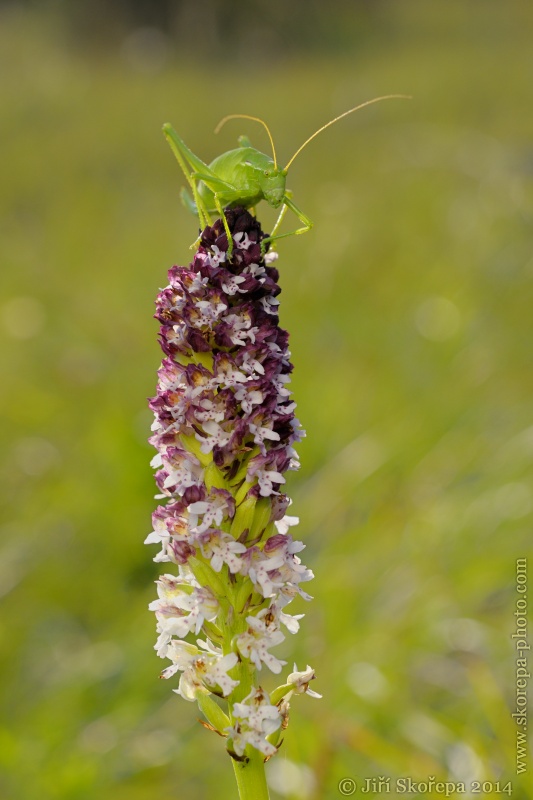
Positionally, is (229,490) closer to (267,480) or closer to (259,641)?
(267,480)

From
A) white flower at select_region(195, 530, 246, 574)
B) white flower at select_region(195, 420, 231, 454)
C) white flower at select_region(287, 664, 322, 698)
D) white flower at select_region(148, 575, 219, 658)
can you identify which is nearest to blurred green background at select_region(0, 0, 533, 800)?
white flower at select_region(287, 664, 322, 698)

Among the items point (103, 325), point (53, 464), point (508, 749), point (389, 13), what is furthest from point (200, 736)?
point (389, 13)

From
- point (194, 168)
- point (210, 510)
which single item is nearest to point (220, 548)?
point (210, 510)

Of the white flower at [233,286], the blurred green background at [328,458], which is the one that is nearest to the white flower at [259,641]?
the white flower at [233,286]

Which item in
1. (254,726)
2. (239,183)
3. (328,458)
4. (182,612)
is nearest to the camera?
(254,726)

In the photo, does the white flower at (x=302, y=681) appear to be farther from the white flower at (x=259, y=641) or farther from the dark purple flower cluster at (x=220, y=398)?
the dark purple flower cluster at (x=220, y=398)

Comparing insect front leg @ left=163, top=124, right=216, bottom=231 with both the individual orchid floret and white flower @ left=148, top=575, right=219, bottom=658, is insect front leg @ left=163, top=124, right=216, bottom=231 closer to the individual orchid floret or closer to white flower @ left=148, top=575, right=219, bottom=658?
white flower @ left=148, top=575, right=219, bottom=658
